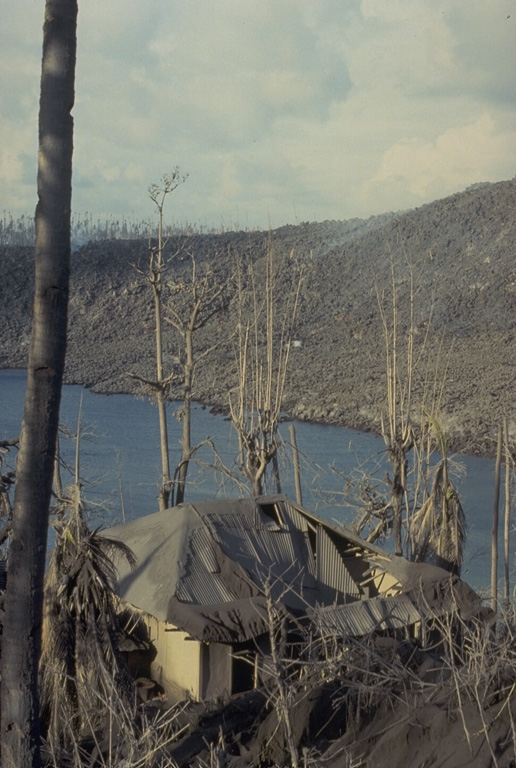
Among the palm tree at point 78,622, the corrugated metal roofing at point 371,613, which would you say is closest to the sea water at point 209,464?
the corrugated metal roofing at point 371,613

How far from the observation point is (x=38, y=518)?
4852 millimetres

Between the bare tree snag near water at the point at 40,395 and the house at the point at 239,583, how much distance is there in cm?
410

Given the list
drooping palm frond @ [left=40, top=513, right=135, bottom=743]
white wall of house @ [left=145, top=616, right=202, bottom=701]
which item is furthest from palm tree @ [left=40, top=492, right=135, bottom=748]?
white wall of house @ [left=145, top=616, right=202, bottom=701]

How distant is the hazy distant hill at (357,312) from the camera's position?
1560 inches

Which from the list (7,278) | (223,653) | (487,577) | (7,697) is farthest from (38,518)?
(7,278)

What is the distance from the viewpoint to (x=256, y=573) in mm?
11008

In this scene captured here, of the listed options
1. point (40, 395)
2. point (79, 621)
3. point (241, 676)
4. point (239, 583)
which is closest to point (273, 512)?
point (239, 583)

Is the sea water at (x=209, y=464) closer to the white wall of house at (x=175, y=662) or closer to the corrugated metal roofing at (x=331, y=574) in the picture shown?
the corrugated metal roofing at (x=331, y=574)

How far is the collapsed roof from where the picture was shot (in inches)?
388

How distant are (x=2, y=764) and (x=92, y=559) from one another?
7.72ft

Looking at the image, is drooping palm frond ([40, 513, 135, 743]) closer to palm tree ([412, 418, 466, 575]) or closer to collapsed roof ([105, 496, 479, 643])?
collapsed roof ([105, 496, 479, 643])

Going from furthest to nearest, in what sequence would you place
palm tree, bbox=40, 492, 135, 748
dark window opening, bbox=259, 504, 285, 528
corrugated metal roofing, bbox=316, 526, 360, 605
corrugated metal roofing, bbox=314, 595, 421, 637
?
dark window opening, bbox=259, 504, 285, 528, corrugated metal roofing, bbox=316, 526, 360, 605, corrugated metal roofing, bbox=314, 595, 421, 637, palm tree, bbox=40, 492, 135, 748

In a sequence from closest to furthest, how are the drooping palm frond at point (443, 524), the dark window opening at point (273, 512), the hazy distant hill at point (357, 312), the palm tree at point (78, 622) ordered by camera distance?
the palm tree at point (78, 622)
the dark window opening at point (273, 512)
the drooping palm frond at point (443, 524)
the hazy distant hill at point (357, 312)

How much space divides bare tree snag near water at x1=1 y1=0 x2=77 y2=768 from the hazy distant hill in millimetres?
25462
